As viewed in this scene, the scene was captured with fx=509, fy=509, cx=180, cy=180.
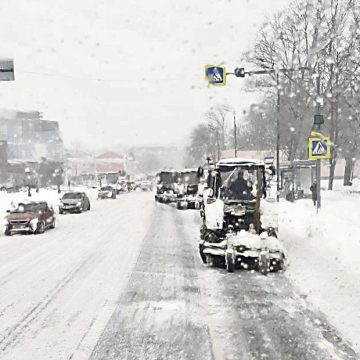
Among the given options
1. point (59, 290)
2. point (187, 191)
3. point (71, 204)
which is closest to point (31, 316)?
point (59, 290)

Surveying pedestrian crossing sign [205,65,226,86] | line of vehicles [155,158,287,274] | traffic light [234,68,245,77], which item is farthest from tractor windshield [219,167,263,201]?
pedestrian crossing sign [205,65,226,86]

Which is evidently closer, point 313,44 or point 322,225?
point 322,225

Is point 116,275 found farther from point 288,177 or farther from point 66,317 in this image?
point 288,177

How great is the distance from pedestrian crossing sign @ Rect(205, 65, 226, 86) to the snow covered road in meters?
6.49

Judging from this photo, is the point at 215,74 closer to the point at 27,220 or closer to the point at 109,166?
the point at 27,220

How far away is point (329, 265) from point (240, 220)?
7.15 feet

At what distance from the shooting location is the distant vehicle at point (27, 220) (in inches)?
788

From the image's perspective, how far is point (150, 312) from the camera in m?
7.61

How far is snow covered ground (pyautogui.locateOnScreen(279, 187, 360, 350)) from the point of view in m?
7.32

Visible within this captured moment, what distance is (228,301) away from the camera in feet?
27.0

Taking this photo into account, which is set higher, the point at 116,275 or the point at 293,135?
the point at 293,135

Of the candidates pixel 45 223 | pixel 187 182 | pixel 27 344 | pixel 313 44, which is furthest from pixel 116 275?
pixel 313 44

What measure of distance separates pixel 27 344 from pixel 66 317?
120cm

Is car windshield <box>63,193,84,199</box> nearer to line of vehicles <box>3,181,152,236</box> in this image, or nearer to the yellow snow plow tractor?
line of vehicles <box>3,181,152,236</box>
